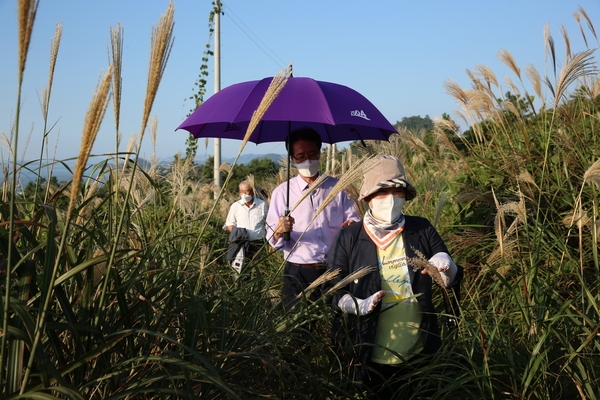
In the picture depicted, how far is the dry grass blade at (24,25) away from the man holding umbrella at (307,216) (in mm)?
2670

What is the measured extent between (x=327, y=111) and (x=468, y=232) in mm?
1800

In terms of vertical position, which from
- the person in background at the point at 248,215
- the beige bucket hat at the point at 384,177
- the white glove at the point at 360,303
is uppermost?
the beige bucket hat at the point at 384,177

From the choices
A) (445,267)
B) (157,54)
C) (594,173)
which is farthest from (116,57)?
(594,173)

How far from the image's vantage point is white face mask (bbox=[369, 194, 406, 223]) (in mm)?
3400

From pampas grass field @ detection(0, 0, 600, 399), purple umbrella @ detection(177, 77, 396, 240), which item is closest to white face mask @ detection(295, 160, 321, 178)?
purple umbrella @ detection(177, 77, 396, 240)

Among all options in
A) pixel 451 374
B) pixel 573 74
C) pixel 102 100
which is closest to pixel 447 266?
pixel 451 374

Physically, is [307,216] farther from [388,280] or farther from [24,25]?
[24,25]

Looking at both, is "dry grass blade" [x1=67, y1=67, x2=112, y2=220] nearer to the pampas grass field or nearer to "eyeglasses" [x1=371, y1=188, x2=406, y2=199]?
the pampas grass field

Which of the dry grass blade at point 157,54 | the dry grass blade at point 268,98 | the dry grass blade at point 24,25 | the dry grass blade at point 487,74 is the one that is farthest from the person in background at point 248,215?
the dry grass blade at point 24,25

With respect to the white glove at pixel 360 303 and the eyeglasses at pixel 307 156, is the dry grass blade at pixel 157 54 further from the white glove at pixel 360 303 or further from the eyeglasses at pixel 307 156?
the eyeglasses at pixel 307 156

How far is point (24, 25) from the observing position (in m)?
1.60

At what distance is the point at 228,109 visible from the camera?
4504 mm

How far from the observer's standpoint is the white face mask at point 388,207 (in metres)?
3.40

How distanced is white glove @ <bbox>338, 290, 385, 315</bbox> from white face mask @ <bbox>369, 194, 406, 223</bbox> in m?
0.43
